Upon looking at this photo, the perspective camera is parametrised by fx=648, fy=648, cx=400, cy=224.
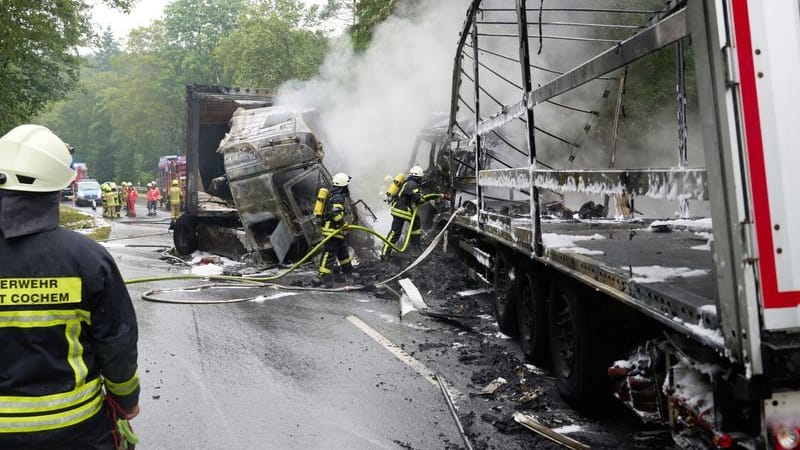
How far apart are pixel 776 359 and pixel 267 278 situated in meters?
8.35

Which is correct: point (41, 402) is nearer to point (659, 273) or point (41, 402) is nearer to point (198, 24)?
point (659, 273)

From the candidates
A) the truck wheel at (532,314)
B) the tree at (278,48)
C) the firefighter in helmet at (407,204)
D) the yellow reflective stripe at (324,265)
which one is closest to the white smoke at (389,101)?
the firefighter in helmet at (407,204)

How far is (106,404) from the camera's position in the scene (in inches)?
92.4

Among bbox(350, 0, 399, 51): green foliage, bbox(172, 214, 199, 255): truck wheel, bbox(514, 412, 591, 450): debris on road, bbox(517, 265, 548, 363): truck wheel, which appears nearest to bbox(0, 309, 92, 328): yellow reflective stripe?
bbox(514, 412, 591, 450): debris on road

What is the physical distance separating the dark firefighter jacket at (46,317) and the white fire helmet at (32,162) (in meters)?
0.04

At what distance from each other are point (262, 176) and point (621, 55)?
8.29 meters

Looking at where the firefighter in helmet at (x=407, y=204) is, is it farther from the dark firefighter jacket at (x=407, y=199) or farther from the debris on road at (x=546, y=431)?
the debris on road at (x=546, y=431)

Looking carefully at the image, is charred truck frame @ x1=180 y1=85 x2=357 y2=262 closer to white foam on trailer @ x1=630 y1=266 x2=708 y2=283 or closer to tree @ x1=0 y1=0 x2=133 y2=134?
tree @ x1=0 y1=0 x2=133 y2=134

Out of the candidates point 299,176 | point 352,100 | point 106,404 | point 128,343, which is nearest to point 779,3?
point 128,343

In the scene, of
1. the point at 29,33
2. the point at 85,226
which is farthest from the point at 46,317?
the point at 85,226

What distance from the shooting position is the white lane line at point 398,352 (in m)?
5.04

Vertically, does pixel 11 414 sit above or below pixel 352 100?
below

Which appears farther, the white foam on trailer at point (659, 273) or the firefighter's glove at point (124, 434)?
the white foam on trailer at point (659, 273)

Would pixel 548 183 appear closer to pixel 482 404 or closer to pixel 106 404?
pixel 482 404
